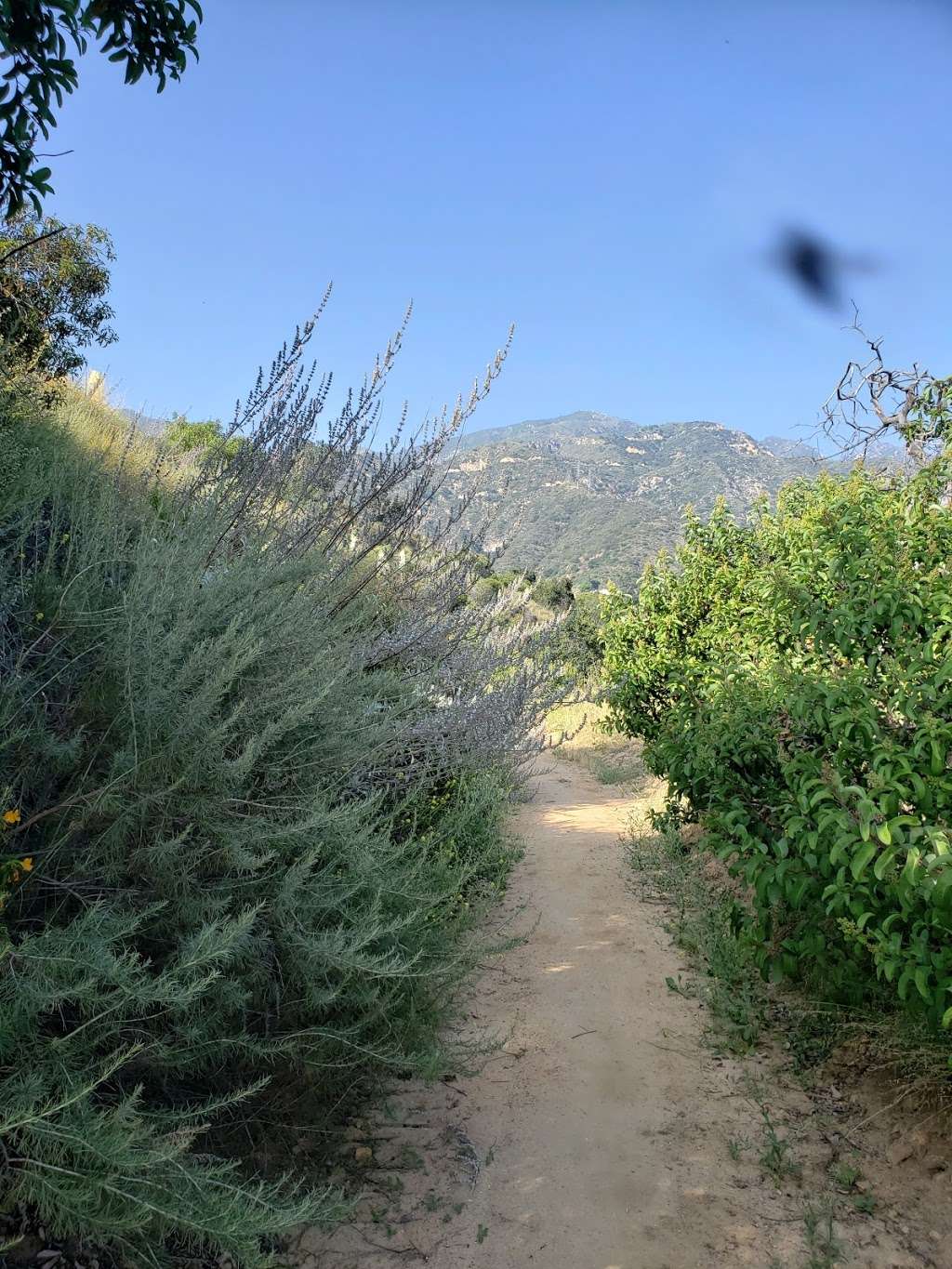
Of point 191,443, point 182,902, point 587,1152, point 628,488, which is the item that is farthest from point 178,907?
point 628,488

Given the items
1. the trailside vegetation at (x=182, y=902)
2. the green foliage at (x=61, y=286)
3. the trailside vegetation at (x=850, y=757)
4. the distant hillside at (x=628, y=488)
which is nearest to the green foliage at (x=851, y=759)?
the trailside vegetation at (x=850, y=757)

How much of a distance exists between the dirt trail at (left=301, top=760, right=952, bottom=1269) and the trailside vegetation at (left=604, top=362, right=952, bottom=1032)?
2.13 ft

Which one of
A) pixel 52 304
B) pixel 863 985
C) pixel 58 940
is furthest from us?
pixel 52 304

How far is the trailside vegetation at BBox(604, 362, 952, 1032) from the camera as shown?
8.85 feet

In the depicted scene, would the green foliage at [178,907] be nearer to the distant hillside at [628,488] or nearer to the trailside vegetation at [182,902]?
the trailside vegetation at [182,902]

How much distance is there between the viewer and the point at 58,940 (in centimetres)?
198

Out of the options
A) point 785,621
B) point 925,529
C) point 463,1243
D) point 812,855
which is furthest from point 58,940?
point 785,621

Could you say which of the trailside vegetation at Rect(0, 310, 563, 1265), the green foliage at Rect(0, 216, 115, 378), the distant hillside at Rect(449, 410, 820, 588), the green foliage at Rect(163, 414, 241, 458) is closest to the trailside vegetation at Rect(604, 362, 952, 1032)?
the trailside vegetation at Rect(0, 310, 563, 1265)

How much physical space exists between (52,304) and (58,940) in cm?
1057

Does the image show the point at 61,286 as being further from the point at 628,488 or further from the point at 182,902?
the point at 628,488

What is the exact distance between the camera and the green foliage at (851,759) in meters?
2.69

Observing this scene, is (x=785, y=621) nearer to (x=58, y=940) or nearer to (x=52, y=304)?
(x=58, y=940)

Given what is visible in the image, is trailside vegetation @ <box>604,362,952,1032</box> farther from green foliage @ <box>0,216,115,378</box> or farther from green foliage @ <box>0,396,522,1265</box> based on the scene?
green foliage @ <box>0,216,115,378</box>

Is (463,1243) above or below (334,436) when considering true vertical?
below
